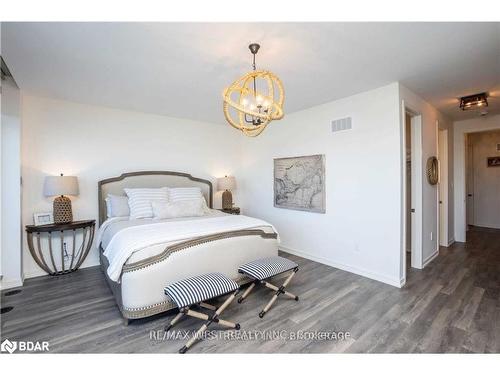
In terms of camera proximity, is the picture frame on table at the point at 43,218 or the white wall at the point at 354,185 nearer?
the white wall at the point at 354,185

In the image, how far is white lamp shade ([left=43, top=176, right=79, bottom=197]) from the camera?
10.2 ft

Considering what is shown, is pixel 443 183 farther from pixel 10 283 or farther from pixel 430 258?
pixel 10 283

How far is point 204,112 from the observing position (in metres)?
4.13

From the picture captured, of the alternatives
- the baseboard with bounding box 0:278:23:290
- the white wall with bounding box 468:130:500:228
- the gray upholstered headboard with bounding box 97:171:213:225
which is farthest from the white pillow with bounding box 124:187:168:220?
the white wall with bounding box 468:130:500:228

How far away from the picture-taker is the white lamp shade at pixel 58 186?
10.2 ft

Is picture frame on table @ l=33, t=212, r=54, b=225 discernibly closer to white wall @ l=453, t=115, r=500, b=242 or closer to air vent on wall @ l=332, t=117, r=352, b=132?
air vent on wall @ l=332, t=117, r=352, b=132

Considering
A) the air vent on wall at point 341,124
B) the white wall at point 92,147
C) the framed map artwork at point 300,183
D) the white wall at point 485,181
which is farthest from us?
the white wall at point 485,181

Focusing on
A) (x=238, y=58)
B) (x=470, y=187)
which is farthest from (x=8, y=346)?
(x=470, y=187)

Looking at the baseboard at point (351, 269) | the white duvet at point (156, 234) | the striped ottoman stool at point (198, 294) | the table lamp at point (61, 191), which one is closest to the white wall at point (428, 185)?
the baseboard at point (351, 269)

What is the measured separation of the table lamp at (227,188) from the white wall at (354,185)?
102 centimetres

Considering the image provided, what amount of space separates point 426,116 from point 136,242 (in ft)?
14.1

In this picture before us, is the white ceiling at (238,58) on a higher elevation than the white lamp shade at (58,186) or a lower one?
higher

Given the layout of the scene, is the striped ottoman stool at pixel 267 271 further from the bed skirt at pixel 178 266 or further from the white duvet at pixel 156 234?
the white duvet at pixel 156 234
